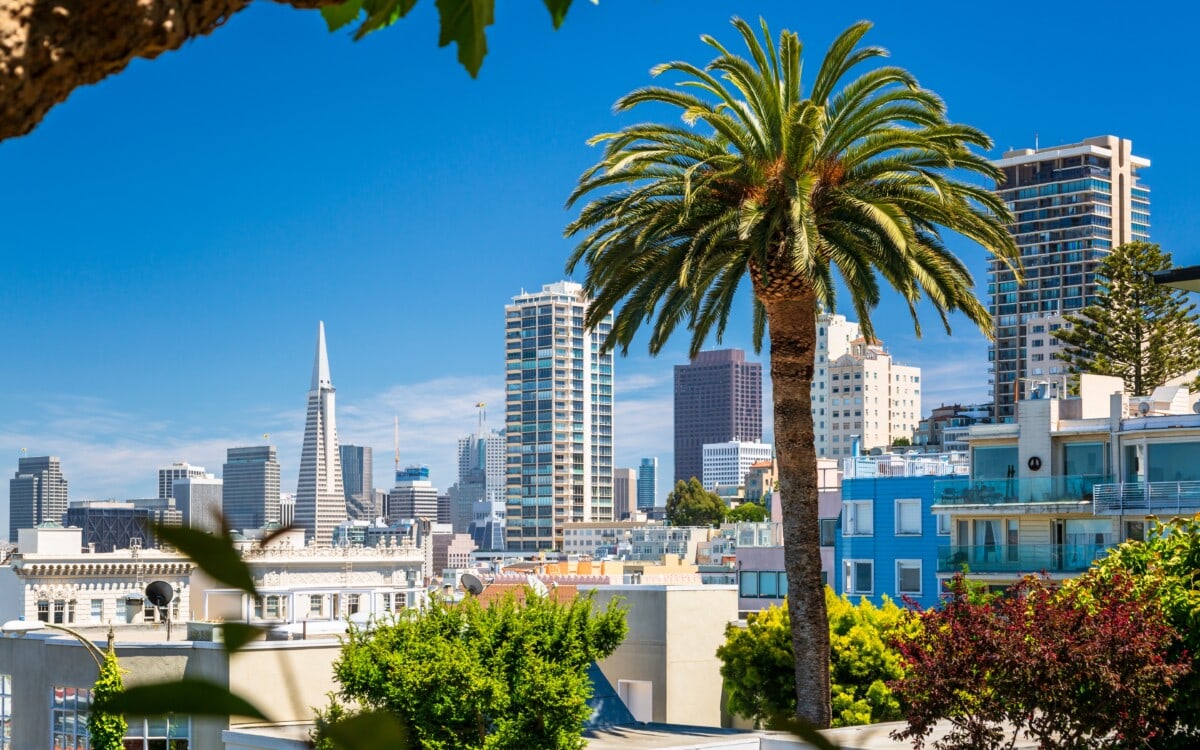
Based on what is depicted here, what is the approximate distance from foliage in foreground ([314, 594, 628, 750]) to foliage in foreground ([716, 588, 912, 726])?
17.6 ft

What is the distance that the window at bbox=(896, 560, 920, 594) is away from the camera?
5368cm

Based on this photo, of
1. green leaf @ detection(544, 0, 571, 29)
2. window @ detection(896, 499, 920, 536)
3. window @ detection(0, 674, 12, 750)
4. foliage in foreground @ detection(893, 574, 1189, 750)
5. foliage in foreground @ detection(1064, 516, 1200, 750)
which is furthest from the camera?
window @ detection(896, 499, 920, 536)

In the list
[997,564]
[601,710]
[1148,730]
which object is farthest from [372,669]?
[997,564]

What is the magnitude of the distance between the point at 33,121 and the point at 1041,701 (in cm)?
1866

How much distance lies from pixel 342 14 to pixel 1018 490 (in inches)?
1952

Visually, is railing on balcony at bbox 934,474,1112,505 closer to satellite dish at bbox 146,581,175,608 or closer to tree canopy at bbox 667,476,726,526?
satellite dish at bbox 146,581,175,608

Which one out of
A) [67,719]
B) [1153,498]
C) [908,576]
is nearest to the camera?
[67,719]

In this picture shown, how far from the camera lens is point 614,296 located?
22672 millimetres

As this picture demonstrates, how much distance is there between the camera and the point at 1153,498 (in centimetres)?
4434

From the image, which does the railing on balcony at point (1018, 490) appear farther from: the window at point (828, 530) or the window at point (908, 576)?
the window at point (828, 530)

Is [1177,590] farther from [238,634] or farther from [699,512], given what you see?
[699,512]

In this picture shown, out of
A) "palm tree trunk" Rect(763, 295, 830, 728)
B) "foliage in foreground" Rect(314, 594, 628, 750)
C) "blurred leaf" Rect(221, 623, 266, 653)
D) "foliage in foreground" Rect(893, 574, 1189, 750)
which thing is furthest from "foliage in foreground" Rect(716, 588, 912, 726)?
"blurred leaf" Rect(221, 623, 266, 653)

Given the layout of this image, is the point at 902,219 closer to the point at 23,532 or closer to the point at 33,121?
the point at 33,121

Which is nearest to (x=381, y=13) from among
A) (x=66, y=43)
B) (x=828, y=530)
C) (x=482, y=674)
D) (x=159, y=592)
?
(x=66, y=43)
